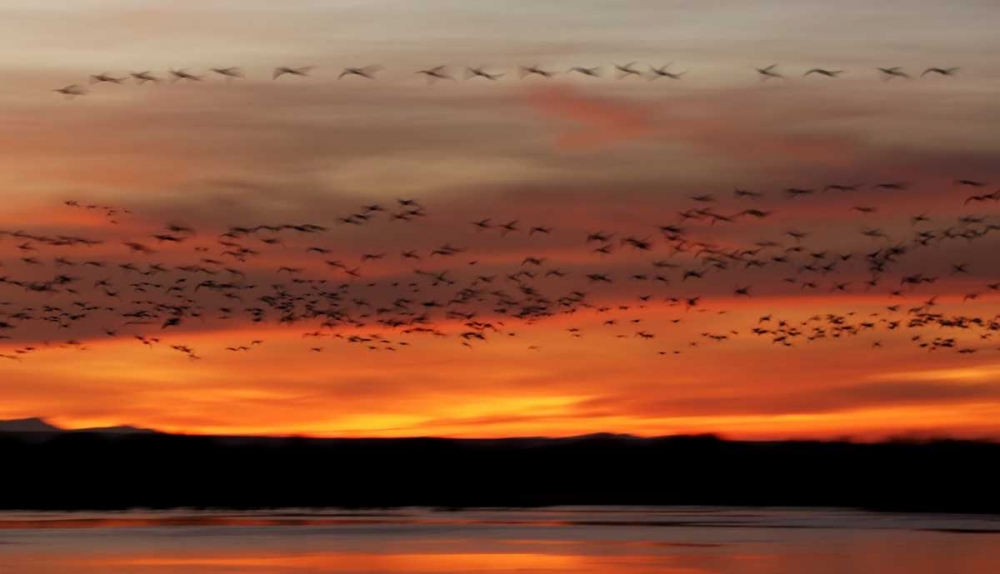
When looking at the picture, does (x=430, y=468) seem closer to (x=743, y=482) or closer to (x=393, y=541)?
(x=743, y=482)

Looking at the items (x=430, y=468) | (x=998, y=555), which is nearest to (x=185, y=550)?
(x=998, y=555)

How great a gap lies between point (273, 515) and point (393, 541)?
3216cm

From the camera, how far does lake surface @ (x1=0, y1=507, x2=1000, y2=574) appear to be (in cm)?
6731

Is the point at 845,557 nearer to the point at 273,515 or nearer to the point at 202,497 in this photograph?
the point at 273,515

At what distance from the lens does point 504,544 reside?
78812mm

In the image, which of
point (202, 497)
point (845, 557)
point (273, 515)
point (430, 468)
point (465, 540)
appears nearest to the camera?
point (845, 557)

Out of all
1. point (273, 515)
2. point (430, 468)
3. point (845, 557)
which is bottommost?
point (845, 557)

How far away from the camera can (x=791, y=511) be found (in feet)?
393

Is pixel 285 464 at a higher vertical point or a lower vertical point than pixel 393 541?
higher

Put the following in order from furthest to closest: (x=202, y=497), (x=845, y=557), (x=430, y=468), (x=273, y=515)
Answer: (x=430, y=468), (x=202, y=497), (x=273, y=515), (x=845, y=557)

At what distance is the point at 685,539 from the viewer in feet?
270

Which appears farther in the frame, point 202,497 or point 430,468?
point 430,468

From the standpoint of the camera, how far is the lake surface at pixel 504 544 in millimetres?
67312

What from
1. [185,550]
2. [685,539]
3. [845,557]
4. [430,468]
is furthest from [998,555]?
[430,468]
